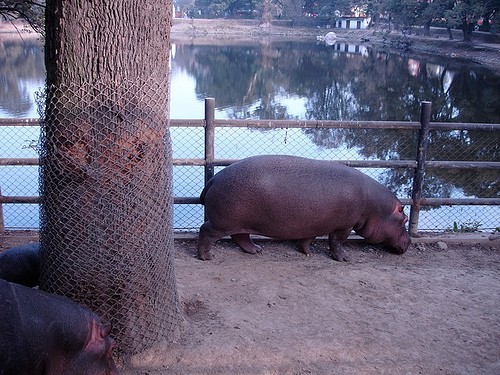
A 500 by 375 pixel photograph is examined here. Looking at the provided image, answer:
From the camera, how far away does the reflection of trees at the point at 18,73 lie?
15539mm

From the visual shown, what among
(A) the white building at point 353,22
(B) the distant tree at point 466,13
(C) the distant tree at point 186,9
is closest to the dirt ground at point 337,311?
(B) the distant tree at point 466,13

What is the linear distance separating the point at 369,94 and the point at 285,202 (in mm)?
18796

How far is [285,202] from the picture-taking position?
5184 mm

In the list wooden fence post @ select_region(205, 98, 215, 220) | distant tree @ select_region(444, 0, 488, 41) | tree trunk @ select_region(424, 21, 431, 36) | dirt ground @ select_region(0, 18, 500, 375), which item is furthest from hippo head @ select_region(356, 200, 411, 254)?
tree trunk @ select_region(424, 21, 431, 36)

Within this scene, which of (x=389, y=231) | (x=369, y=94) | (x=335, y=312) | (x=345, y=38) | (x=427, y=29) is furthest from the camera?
(x=345, y=38)

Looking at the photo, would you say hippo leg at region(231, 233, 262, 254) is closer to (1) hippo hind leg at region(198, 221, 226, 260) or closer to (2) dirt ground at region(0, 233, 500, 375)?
(2) dirt ground at region(0, 233, 500, 375)

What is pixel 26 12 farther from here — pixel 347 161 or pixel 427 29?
pixel 427 29

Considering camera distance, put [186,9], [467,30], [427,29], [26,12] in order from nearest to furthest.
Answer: [26,12] < [467,30] < [427,29] < [186,9]

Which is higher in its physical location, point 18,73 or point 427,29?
point 427,29

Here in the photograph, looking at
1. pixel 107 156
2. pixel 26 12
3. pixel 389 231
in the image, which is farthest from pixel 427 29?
pixel 107 156

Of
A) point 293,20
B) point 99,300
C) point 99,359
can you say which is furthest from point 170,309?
point 293,20

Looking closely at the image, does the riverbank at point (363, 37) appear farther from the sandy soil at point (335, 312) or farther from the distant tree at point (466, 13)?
the sandy soil at point (335, 312)

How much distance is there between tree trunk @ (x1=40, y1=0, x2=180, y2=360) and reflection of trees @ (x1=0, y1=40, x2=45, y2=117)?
11.3 meters

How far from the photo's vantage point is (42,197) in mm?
3500
